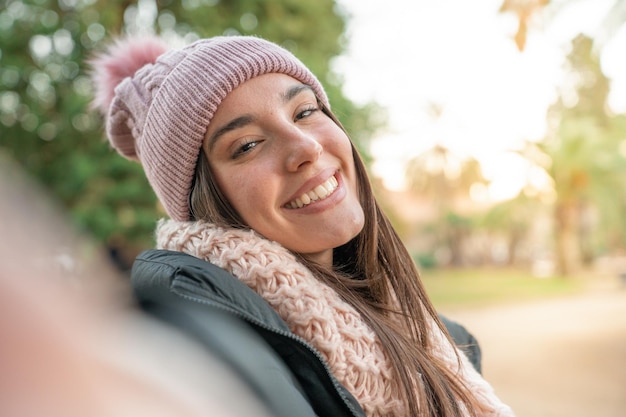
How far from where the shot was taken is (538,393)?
8188 millimetres

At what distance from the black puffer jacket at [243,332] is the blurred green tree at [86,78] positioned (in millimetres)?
5907

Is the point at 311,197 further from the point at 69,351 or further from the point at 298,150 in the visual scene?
the point at 69,351

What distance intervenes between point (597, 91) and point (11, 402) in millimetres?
20020

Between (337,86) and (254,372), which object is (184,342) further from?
(337,86)

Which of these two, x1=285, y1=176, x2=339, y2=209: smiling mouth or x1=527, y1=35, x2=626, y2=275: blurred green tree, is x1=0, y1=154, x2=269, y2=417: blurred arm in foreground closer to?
x1=285, y1=176, x2=339, y2=209: smiling mouth

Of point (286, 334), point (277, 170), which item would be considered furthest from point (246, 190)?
point (286, 334)

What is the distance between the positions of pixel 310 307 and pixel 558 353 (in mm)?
10580

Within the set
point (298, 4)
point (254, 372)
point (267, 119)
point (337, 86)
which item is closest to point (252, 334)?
point (254, 372)

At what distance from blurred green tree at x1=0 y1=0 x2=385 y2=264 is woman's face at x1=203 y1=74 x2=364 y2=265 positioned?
554cm

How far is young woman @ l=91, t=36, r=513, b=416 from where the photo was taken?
2.91ft

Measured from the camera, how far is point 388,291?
4.31 ft

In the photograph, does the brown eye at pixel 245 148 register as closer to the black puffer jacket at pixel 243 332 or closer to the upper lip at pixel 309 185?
the upper lip at pixel 309 185

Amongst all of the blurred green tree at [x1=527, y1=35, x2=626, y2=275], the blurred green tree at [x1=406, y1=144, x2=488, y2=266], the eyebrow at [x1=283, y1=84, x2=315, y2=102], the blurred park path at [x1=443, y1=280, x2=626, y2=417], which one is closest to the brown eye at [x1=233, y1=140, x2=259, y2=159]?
the eyebrow at [x1=283, y1=84, x2=315, y2=102]

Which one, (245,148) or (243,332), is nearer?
(243,332)
